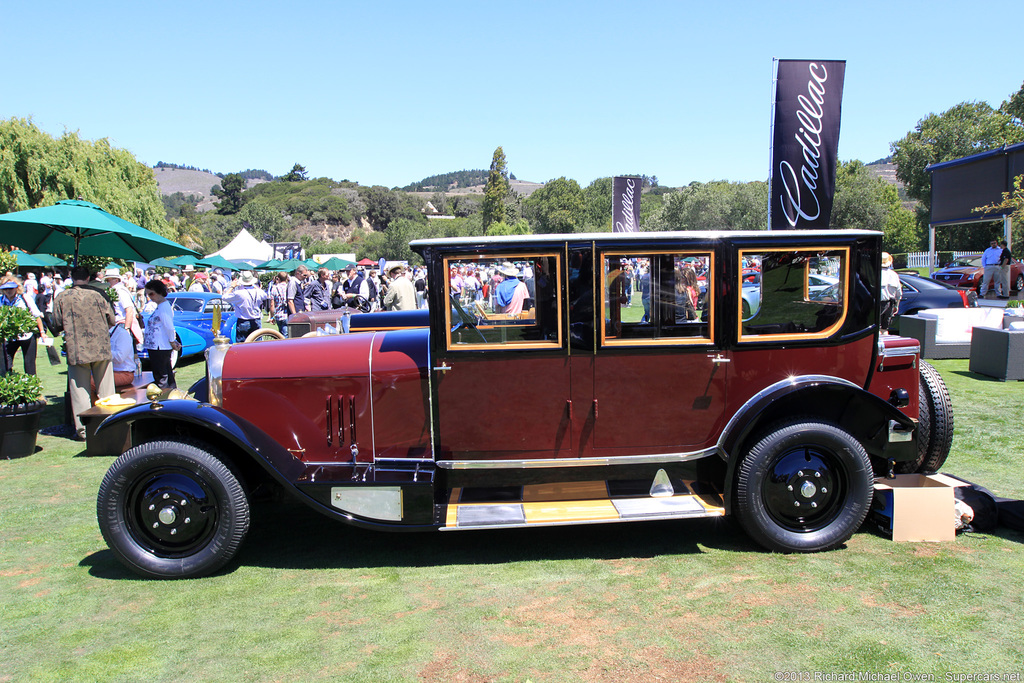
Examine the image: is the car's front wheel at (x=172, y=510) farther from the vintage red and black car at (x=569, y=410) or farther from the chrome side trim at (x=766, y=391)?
the chrome side trim at (x=766, y=391)

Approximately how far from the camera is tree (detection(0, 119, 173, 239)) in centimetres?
3095

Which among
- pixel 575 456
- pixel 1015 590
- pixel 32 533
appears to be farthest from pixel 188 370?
pixel 1015 590

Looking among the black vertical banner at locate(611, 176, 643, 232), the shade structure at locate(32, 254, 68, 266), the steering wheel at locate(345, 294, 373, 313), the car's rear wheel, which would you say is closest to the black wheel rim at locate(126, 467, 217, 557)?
the car's rear wheel

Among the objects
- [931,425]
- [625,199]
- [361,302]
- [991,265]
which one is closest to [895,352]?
[931,425]

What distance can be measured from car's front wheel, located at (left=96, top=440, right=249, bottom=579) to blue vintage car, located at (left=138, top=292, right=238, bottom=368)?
858 cm

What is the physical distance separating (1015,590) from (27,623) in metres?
5.09

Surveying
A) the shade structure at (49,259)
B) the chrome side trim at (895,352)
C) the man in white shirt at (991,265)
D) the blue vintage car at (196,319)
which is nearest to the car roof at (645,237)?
the chrome side trim at (895,352)

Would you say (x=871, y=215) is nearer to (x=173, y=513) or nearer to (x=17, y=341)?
(x=17, y=341)

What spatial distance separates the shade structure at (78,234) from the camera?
6367mm

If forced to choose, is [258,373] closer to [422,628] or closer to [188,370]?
[422,628]

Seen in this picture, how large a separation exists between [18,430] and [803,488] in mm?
7112

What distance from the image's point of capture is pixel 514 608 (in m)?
3.27

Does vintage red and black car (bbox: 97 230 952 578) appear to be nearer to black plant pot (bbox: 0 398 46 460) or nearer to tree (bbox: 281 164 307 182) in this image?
black plant pot (bbox: 0 398 46 460)

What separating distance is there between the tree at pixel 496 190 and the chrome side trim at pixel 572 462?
245 feet
